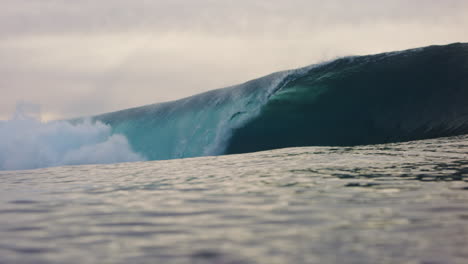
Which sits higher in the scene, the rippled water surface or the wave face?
the wave face

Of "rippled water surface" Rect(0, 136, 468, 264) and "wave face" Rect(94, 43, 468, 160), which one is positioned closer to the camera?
"rippled water surface" Rect(0, 136, 468, 264)

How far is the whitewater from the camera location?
2.37 m

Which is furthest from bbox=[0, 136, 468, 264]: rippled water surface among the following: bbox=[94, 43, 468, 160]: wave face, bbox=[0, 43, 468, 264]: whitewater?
bbox=[94, 43, 468, 160]: wave face

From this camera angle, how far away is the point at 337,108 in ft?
39.7

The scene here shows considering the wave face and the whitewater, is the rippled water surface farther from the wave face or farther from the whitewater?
the wave face

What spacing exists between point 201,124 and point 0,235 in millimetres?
10618

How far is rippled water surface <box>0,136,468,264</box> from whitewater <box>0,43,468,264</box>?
0.01 metres

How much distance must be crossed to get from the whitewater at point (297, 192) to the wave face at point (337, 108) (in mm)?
36

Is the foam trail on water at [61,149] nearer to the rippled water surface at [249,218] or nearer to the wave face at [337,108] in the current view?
the wave face at [337,108]

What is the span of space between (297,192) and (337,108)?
837cm

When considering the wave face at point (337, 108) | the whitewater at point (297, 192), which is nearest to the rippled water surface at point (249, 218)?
the whitewater at point (297, 192)

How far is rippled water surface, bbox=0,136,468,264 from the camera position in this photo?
2.28 m

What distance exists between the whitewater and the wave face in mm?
36

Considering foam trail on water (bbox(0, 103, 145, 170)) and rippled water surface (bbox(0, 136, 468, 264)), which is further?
foam trail on water (bbox(0, 103, 145, 170))
